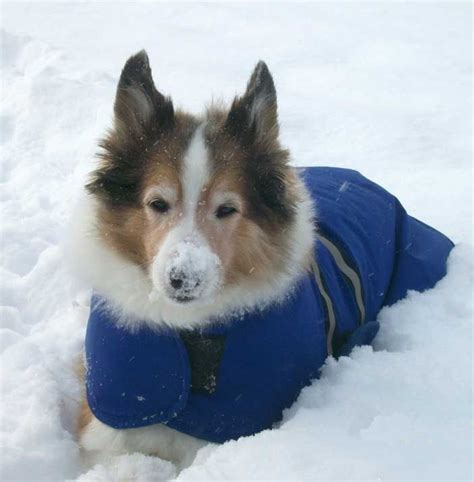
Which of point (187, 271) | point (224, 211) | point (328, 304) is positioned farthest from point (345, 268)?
point (187, 271)

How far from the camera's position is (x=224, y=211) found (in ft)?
9.12

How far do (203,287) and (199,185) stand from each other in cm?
41

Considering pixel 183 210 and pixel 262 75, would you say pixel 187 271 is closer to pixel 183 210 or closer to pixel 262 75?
pixel 183 210

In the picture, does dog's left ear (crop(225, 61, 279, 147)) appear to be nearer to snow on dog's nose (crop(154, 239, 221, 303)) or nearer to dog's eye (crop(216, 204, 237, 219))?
dog's eye (crop(216, 204, 237, 219))

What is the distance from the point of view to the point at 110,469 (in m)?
2.89

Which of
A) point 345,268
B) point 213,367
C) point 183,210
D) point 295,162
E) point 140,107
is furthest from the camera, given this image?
point 295,162

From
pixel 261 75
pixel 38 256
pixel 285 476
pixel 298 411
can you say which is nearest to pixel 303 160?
pixel 38 256

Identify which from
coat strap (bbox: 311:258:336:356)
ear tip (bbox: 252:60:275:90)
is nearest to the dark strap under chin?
coat strap (bbox: 311:258:336:356)

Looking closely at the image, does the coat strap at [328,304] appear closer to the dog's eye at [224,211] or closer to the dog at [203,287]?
the dog at [203,287]

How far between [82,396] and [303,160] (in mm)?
3137

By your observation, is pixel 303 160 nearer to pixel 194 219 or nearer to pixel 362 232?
pixel 362 232

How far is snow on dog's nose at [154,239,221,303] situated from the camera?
2.51 metres

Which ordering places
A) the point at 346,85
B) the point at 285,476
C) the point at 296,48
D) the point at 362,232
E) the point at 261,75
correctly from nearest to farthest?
the point at 285,476, the point at 261,75, the point at 362,232, the point at 346,85, the point at 296,48

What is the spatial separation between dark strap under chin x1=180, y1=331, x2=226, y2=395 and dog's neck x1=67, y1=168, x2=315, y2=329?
0.06 meters
